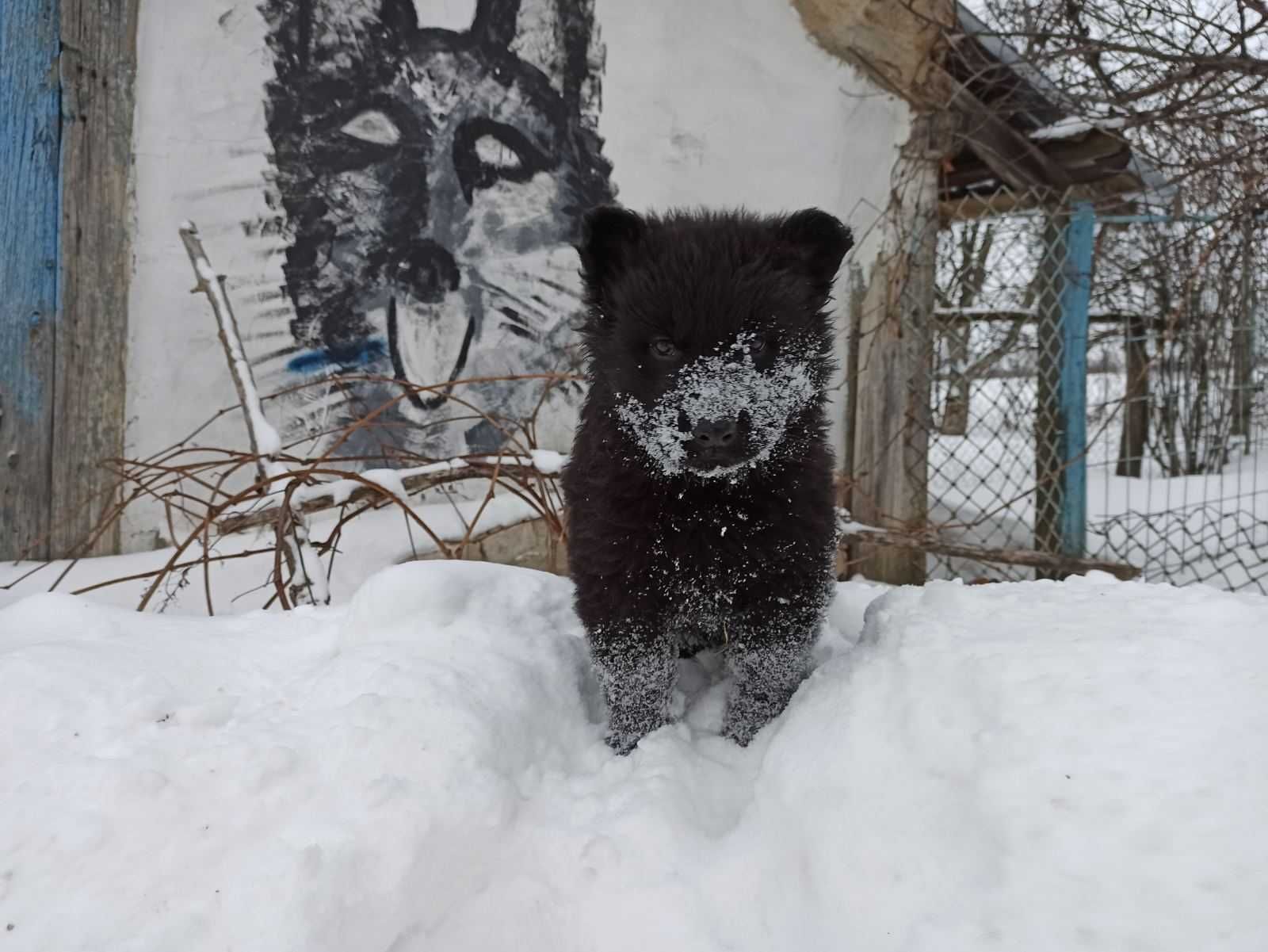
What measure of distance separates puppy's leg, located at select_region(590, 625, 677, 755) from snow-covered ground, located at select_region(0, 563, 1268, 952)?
0.07 m

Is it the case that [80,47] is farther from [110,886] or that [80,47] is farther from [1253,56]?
[1253,56]

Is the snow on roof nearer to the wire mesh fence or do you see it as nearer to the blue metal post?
the wire mesh fence

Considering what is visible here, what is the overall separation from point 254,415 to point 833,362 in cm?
203

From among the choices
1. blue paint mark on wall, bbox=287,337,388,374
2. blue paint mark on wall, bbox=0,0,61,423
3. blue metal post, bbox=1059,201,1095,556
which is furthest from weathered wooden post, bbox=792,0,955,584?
blue paint mark on wall, bbox=0,0,61,423

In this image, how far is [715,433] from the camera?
147 centimetres

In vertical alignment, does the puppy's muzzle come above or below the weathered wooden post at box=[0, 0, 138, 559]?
below

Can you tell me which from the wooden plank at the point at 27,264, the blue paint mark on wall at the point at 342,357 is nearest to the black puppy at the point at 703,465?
the blue paint mark on wall at the point at 342,357

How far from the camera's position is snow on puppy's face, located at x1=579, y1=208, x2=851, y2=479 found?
152 centimetres

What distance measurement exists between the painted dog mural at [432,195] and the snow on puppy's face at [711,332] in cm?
180

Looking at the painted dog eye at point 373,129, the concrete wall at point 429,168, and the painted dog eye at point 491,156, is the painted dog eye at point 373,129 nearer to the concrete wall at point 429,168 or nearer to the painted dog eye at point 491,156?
the concrete wall at point 429,168

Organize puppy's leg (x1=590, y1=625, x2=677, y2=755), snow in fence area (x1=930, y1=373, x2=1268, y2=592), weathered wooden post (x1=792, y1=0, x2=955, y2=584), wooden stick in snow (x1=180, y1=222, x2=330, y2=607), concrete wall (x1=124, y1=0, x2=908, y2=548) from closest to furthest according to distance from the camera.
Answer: puppy's leg (x1=590, y1=625, x2=677, y2=755)
wooden stick in snow (x1=180, y1=222, x2=330, y2=607)
concrete wall (x1=124, y1=0, x2=908, y2=548)
weathered wooden post (x1=792, y1=0, x2=955, y2=584)
snow in fence area (x1=930, y1=373, x2=1268, y2=592)

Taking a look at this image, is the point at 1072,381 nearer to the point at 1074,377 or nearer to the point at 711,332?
the point at 1074,377

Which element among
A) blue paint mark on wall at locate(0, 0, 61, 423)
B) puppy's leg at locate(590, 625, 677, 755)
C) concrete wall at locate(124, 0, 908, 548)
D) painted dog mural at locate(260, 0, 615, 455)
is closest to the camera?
puppy's leg at locate(590, 625, 677, 755)

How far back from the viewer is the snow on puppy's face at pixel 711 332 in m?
1.52
